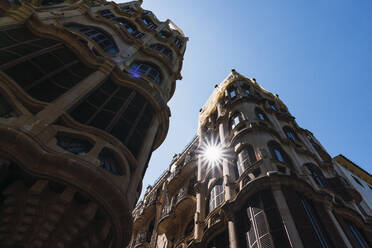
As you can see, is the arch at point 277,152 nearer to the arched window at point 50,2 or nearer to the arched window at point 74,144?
the arched window at point 74,144

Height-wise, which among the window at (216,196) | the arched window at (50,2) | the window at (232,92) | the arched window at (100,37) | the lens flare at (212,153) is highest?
the window at (232,92)

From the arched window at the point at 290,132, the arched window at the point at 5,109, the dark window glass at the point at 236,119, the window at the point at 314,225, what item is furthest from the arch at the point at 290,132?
the arched window at the point at 5,109

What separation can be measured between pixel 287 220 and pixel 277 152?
7.67 meters

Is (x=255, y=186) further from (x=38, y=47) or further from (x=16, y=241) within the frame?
(x=38, y=47)

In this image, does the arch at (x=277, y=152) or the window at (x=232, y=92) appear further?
the window at (x=232, y=92)

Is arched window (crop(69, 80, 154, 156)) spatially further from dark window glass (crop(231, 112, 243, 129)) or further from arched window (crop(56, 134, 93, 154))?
dark window glass (crop(231, 112, 243, 129))

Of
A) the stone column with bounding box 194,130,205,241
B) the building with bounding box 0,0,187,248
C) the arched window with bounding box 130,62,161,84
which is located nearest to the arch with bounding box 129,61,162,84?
the arched window with bounding box 130,62,161,84

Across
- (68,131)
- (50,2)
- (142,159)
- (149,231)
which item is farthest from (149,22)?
(68,131)

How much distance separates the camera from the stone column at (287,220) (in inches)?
425

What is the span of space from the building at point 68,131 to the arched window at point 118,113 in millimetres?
56

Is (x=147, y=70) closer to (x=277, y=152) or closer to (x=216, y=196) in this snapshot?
(x=216, y=196)

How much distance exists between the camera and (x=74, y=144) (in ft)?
34.9

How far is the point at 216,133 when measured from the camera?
2734 centimetres

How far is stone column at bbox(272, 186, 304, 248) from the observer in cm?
1079
